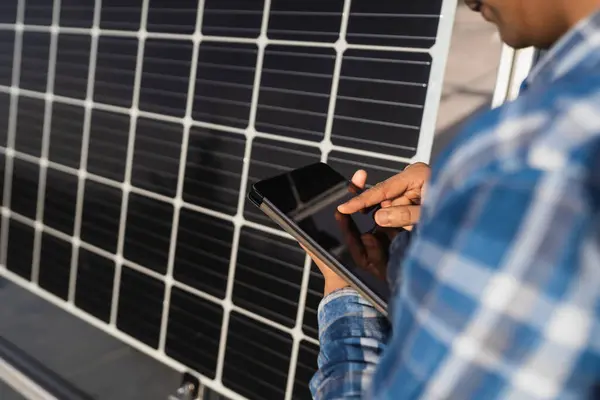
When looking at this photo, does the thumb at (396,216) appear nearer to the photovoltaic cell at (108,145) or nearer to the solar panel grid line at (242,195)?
the solar panel grid line at (242,195)

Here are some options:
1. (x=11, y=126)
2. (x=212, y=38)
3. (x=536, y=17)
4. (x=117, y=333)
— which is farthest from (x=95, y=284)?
(x=536, y=17)

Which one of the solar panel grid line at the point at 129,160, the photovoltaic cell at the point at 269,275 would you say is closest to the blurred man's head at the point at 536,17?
the photovoltaic cell at the point at 269,275

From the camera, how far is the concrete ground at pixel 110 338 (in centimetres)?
80

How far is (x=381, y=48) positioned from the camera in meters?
0.88

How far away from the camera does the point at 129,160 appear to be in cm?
121

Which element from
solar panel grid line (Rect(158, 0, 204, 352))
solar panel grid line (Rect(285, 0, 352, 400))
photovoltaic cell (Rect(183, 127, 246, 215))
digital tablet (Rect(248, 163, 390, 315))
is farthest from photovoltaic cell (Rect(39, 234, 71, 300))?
digital tablet (Rect(248, 163, 390, 315))

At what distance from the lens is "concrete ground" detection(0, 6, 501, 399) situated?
797 mm

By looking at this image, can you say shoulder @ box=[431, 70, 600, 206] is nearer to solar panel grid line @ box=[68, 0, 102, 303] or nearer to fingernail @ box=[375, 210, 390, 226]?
fingernail @ box=[375, 210, 390, 226]

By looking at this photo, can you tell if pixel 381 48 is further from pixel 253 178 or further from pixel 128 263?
pixel 128 263

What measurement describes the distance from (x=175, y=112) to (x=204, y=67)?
0.38 ft

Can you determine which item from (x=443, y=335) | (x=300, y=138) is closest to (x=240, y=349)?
(x=300, y=138)

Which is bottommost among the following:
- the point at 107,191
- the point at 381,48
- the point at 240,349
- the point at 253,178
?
the point at 240,349

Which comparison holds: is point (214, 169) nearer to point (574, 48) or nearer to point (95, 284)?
point (95, 284)

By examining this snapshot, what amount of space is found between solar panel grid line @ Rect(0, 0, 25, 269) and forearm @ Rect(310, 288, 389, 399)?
1.18m
